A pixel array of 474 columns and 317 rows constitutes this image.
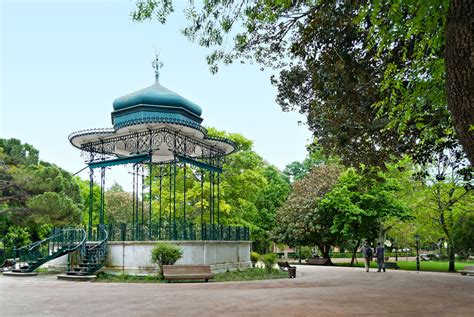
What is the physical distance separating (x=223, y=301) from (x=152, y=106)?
42.9 ft

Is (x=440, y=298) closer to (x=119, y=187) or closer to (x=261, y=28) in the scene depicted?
(x=261, y=28)

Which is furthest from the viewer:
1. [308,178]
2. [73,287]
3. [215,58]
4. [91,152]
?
[308,178]

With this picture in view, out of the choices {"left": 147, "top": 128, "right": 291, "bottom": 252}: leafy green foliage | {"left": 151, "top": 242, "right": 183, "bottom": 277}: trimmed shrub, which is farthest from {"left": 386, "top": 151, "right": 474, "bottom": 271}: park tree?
{"left": 151, "top": 242, "right": 183, "bottom": 277}: trimmed shrub

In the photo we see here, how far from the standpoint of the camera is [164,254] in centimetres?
1958

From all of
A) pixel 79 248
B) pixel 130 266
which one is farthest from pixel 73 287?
pixel 79 248

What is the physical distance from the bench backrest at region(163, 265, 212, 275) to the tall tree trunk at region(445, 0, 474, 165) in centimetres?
1460

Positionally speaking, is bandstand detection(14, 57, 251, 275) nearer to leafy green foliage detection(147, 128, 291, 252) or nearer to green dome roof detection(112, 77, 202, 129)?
green dome roof detection(112, 77, 202, 129)


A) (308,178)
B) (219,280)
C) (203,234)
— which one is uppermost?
(308,178)

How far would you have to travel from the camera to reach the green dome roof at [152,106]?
76.1ft

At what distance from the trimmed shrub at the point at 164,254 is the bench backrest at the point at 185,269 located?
76 cm

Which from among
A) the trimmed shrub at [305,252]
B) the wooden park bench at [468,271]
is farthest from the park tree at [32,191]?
the trimmed shrub at [305,252]

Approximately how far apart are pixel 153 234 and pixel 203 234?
2.36m

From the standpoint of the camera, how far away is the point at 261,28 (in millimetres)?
11695

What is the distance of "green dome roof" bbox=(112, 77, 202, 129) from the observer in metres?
23.2
